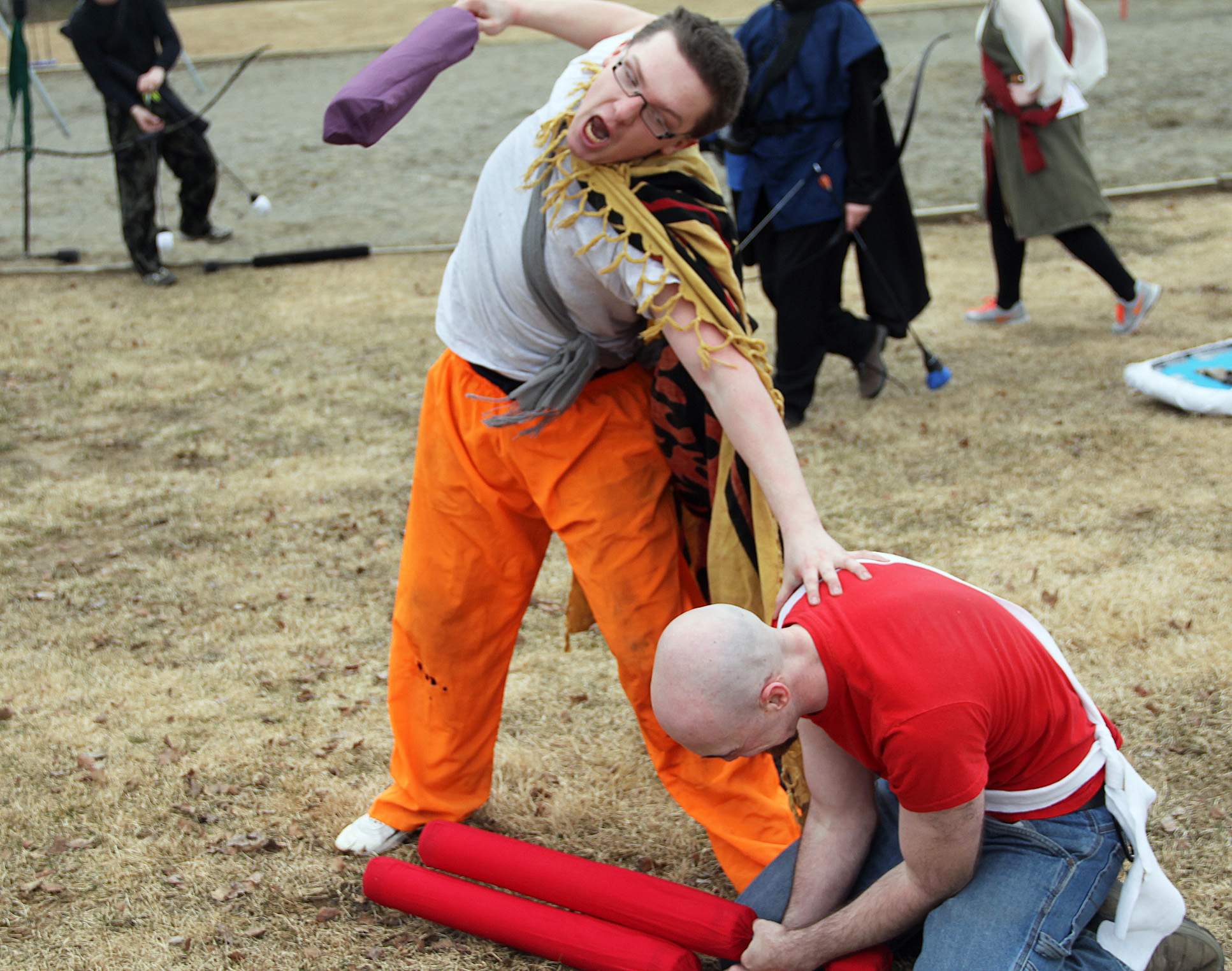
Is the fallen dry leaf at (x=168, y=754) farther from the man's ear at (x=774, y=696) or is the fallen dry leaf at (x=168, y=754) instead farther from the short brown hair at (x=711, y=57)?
the short brown hair at (x=711, y=57)

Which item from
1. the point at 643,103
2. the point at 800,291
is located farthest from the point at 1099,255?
the point at 643,103

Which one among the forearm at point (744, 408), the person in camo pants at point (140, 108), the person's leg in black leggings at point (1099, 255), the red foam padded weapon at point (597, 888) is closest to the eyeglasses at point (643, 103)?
the forearm at point (744, 408)

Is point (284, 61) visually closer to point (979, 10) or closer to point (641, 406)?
point (979, 10)

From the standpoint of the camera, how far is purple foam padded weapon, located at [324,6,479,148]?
6.40 feet

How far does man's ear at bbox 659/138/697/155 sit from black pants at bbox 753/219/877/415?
2612 mm

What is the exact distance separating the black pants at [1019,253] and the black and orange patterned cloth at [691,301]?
3.73 meters

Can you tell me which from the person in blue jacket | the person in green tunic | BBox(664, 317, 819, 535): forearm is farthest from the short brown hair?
the person in green tunic

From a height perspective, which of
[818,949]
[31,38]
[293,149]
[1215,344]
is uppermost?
[818,949]

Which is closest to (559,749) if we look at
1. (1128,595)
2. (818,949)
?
(818,949)

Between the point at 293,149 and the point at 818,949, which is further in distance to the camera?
the point at 293,149

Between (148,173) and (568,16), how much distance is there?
5.47 meters

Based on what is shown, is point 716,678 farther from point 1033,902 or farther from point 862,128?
point 862,128

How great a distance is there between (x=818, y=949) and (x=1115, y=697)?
1306 millimetres

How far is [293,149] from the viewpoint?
10.5 meters
